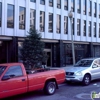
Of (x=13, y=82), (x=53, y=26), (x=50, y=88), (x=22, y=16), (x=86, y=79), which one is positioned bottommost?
(x=50, y=88)

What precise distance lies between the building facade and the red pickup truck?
1264 centimetres

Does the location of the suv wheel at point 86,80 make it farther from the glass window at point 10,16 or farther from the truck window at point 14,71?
the glass window at point 10,16

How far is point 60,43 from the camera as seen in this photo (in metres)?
27.8

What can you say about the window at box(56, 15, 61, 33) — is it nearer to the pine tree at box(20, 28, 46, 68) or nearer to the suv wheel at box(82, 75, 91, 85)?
the pine tree at box(20, 28, 46, 68)

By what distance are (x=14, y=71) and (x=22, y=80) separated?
483 mm

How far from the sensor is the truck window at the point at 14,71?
8642mm

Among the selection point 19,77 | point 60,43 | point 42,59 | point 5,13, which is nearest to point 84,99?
point 19,77

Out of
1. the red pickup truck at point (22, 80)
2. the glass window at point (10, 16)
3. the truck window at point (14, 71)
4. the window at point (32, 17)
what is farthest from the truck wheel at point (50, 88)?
the window at point (32, 17)

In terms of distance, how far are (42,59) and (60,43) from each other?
9.10 m

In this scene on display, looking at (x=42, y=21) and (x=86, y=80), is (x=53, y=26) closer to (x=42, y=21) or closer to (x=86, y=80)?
(x=42, y=21)

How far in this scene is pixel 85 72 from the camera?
13.1m

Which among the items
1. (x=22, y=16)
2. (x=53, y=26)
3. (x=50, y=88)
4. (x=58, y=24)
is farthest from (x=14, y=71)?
(x=58, y=24)

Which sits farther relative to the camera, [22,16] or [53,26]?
[53,26]

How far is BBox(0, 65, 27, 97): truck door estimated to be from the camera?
8.22 metres
